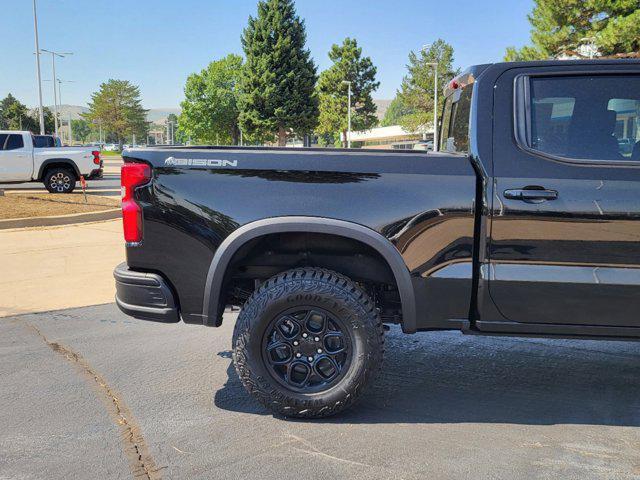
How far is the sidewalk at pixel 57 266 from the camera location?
6.25m

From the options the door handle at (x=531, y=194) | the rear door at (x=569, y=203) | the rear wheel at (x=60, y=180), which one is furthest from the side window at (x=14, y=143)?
the door handle at (x=531, y=194)

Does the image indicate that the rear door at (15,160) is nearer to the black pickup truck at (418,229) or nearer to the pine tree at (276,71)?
Answer: the black pickup truck at (418,229)

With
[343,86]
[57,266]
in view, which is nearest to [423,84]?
[343,86]

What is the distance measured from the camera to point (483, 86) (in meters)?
3.32

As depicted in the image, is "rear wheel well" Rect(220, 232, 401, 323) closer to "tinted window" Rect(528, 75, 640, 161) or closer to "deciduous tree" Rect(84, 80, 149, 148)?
"tinted window" Rect(528, 75, 640, 161)

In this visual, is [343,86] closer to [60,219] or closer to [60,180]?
[60,180]

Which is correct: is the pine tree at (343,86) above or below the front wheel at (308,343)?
above

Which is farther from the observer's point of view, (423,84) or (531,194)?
(423,84)

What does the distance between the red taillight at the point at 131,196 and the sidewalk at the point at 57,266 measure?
3093 mm

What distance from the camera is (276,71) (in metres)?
50.3

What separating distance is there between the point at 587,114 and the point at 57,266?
7.05m

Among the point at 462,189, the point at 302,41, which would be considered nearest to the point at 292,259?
the point at 462,189

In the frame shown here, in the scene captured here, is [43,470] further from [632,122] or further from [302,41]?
[302,41]

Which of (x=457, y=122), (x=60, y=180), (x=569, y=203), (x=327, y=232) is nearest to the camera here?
(x=569, y=203)
